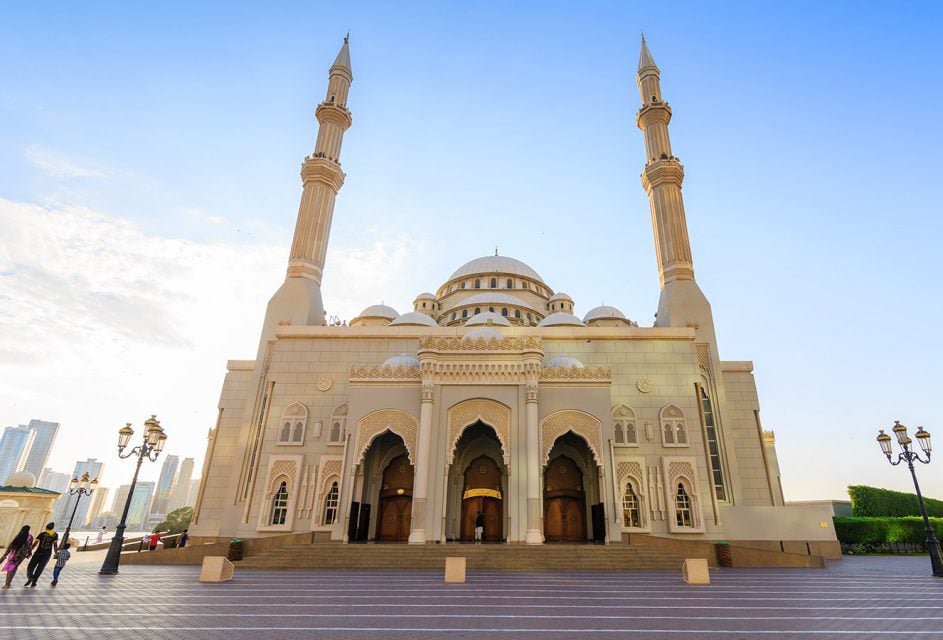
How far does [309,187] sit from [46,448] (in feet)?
257

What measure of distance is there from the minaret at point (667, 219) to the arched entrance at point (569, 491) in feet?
29.1

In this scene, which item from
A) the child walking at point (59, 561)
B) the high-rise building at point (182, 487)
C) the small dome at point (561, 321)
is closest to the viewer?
the child walking at point (59, 561)

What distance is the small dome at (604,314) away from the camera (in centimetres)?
3281

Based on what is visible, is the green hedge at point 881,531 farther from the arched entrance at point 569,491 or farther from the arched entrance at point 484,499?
the arched entrance at point 484,499

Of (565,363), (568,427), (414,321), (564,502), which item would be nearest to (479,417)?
(568,427)

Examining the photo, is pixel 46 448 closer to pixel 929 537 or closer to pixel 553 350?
pixel 553 350

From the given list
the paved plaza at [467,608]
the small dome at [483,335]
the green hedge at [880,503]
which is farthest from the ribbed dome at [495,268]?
the paved plaza at [467,608]

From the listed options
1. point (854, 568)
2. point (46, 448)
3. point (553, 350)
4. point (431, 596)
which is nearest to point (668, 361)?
point (553, 350)

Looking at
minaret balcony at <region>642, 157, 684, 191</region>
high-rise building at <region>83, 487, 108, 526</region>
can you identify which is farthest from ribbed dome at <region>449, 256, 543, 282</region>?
high-rise building at <region>83, 487, 108, 526</region>

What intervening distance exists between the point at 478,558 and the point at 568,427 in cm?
598

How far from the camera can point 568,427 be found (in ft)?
61.2

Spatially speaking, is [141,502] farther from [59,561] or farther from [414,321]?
[59,561]

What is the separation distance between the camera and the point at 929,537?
42.6 ft

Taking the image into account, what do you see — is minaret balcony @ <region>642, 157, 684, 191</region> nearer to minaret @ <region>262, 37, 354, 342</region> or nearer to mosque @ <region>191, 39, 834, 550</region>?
mosque @ <region>191, 39, 834, 550</region>
